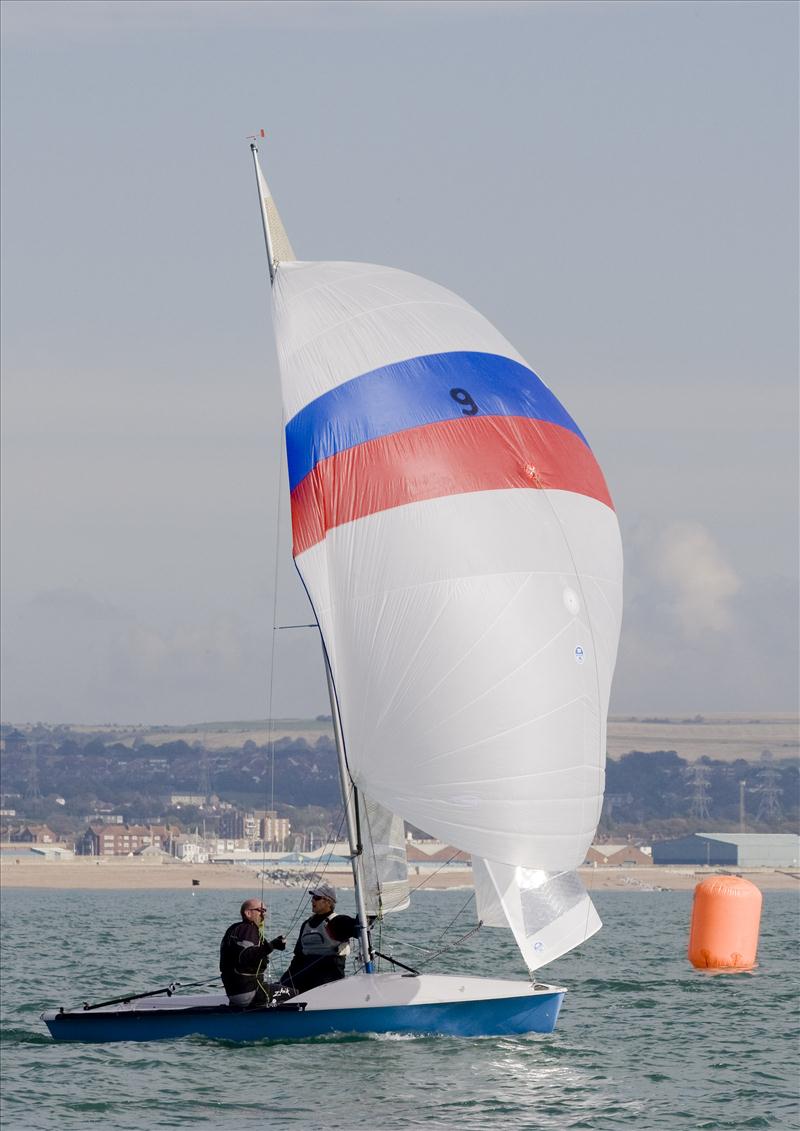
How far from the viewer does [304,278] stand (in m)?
22.3

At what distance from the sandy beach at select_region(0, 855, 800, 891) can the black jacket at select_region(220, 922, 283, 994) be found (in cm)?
10198

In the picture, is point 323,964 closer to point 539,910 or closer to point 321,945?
point 321,945

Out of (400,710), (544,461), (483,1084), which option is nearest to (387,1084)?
(483,1084)

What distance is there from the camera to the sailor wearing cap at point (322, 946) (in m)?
20.9

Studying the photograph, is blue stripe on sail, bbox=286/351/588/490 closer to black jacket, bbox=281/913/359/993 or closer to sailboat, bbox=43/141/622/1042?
sailboat, bbox=43/141/622/1042

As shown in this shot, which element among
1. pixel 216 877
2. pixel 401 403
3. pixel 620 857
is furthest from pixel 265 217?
pixel 620 857

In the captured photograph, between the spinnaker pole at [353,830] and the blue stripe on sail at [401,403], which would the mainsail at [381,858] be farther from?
the blue stripe on sail at [401,403]

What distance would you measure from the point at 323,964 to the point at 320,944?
0.23m

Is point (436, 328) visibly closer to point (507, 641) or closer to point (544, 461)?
point (544, 461)

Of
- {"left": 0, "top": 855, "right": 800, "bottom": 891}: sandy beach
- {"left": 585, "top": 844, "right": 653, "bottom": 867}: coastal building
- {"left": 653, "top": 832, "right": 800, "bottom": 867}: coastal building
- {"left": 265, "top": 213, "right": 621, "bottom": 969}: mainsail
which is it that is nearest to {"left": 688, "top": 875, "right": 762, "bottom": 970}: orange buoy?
{"left": 265, "top": 213, "right": 621, "bottom": 969}: mainsail

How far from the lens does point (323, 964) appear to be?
21031 mm

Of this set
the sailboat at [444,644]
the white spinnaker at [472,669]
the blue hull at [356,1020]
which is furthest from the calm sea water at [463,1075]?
the white spinnaker at [472,669]

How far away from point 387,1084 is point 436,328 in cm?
843

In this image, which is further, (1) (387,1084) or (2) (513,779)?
(2) (513,779)
